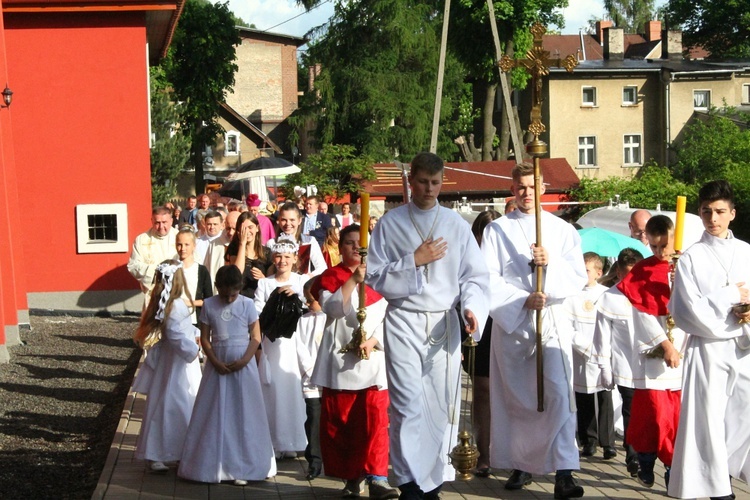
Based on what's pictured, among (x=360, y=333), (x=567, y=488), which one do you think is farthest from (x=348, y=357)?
(x=567, y=488)

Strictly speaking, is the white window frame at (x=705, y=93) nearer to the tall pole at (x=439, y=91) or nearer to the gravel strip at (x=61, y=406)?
the tall pole at (x=439, y=91)

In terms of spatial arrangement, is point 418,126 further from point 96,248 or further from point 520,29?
point 96,248

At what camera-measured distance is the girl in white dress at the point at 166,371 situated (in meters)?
8.95

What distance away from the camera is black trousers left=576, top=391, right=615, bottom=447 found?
9.69 metres

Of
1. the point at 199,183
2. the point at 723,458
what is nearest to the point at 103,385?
the point at 723,458

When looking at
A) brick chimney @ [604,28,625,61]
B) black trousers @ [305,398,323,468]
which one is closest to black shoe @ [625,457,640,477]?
black trousers @ [305,398,323,468]

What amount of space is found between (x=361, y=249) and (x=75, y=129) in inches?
623

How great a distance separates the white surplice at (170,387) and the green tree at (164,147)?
32054mm

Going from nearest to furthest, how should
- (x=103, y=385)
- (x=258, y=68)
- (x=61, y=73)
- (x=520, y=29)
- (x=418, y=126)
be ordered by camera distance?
1. (x=103, y=385)
2. (x=61, y=73)
3. (x=520, y=29)
4. (x=418, y=126)
5. (x=258, y=68)

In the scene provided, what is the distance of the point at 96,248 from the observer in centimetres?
2203

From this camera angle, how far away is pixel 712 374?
7.30m

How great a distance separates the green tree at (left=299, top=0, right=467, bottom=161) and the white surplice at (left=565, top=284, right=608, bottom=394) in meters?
46.7

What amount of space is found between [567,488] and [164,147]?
118 feet

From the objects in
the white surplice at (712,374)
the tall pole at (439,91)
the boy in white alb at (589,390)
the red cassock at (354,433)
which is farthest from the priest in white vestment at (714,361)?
the tall pole at (439,91)
